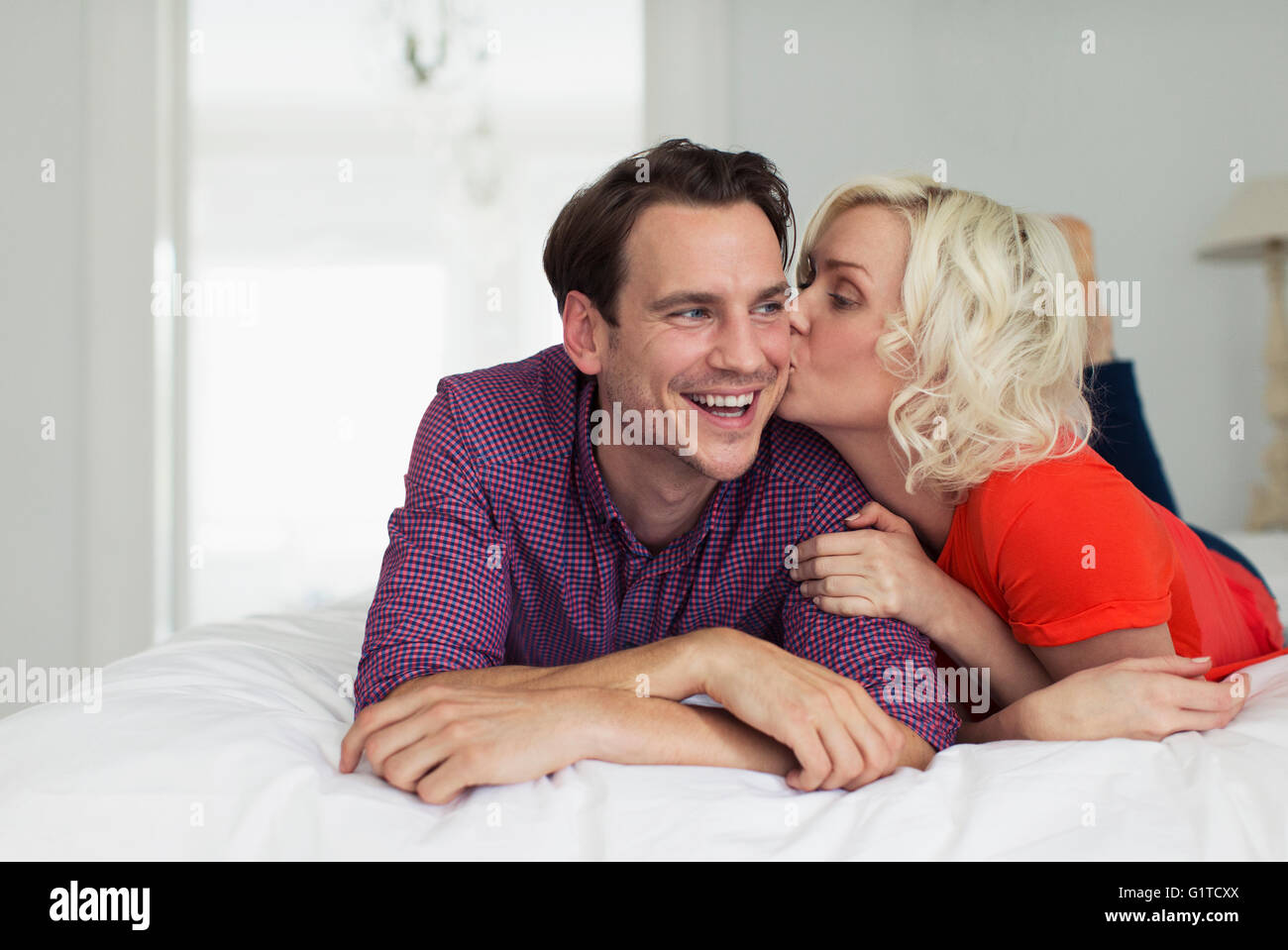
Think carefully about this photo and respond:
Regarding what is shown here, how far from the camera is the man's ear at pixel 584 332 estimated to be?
1.52m

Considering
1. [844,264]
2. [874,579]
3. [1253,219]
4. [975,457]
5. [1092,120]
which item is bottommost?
→ [874,579]

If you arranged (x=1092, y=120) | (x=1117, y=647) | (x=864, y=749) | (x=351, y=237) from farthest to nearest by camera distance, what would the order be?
(x=351, y=237) < (x=1092, y=120) < (x=1117, y=647) < (x=864, y=749)

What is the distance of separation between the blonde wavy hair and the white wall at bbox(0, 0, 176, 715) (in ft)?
9.60

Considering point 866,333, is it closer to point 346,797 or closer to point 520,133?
point 346,797

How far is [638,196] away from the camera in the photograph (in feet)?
4.80

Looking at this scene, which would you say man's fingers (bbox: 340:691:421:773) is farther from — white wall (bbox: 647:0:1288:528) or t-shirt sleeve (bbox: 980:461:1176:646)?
white wall (bbox: 647:0:1288:528)

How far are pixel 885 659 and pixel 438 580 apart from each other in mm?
519

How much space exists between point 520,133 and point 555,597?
2.79 metres

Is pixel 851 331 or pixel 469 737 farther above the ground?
pixel 851 331

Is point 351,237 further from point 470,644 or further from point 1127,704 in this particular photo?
point 1127,704

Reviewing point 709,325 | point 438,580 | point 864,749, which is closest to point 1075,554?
point 864,749

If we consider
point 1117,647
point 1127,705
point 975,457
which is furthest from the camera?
point 975,457

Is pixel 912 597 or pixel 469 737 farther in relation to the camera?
pixel 912 597

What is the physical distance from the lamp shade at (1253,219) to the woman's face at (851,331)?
89.2 inches
